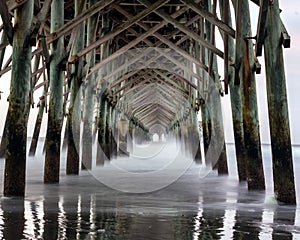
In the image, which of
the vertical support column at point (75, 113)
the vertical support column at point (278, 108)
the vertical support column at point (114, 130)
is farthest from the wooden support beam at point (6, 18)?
the vertical support column at point (114, 130)

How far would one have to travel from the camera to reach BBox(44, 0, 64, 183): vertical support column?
7469mm

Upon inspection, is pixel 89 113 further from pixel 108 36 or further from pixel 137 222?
pixel 137 222

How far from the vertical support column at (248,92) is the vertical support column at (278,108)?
41.7 inches

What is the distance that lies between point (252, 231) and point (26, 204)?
2.53m

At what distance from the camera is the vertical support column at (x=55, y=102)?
7.47 metres

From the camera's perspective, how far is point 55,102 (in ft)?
25.2

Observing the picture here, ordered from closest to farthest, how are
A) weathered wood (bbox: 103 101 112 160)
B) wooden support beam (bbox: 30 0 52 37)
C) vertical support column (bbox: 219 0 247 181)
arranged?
wooden support beam (bbox: 30 0 52 37) → vertical support column (bbox: 219 0 247 181) → weathered wood (bbox: 103 101 112 160)

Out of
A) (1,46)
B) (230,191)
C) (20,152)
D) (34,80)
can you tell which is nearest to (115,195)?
(20,152)

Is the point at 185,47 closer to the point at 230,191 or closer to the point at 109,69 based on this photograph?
the point at 109,69

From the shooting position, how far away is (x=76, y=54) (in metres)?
8.12

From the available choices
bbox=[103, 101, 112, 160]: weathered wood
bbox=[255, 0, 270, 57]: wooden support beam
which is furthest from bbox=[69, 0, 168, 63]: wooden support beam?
bbox=[103, 101, 112, 160]: weathered wood

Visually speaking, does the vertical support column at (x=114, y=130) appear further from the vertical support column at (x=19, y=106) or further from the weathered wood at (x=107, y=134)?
the vertical support column at (x=19, y=106)

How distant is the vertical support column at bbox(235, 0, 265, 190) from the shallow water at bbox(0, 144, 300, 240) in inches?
15.1

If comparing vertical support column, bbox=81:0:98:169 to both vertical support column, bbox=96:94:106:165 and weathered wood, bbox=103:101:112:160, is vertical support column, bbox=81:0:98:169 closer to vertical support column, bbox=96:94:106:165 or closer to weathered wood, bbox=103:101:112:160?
vertical support column, bbox=96:94:106:165
